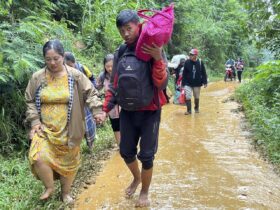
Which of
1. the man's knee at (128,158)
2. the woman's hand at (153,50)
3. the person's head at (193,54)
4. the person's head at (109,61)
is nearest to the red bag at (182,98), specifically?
the person's head at (193,54)

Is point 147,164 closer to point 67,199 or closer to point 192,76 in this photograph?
point 67,199

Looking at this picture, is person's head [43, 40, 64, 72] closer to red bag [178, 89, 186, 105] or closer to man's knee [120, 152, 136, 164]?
man's knee [120, 152, 136, 164]

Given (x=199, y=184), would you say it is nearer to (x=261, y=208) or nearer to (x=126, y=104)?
(x=261, y=208)

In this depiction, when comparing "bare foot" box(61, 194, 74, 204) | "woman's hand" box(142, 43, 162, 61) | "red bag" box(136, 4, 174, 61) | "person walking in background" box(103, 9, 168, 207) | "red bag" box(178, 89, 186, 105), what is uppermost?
"red bag" box(136, 4, 174, 61)

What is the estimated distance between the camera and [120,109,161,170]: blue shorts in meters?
3.58

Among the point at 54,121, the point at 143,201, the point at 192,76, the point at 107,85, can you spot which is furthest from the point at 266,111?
the point at 54,121

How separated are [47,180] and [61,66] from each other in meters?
1.22

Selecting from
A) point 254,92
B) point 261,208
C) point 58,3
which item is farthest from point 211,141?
point 58,3

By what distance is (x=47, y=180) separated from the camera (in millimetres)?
3787

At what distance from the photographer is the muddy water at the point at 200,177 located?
13.2 feet

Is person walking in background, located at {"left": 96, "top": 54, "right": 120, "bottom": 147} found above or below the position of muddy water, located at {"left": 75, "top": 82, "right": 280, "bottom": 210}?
above

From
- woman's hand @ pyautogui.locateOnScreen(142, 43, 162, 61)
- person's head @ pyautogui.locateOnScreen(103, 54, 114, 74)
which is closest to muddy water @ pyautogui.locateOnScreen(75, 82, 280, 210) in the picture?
person's head @ pyautogui.locateOnScreen(103, 54, 114, 74)

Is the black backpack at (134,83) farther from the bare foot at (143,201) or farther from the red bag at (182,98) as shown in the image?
the red bag at (182,98)

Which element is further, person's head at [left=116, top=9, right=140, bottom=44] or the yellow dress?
the yellow dress
